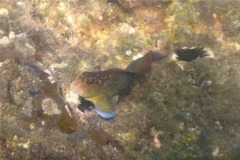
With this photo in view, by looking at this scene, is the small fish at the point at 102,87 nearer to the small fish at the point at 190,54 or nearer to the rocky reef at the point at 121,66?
the rocky reef at the point at 121,66

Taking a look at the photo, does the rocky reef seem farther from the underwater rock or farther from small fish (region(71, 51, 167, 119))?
small fish (region(71, 51, 167, 119))

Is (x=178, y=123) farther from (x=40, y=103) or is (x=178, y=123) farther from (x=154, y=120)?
(x=40, y=103)

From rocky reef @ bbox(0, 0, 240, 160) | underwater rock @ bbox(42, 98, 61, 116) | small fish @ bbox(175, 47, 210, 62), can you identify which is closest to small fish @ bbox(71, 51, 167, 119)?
rocky reef @ bbox(0, 0, 240, 160)

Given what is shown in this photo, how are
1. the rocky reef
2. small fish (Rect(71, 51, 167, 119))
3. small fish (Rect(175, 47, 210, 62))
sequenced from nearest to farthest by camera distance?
the rocky reef, small fish (Rect(71, 51, 167, 119)), small fish (Rect(175, 47, 210, 62))

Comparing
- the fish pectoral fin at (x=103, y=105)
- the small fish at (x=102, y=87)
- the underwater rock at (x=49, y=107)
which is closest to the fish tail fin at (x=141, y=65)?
the small fish at (x=102, y=87)

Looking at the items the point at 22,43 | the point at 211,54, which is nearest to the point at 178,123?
the point at 211,54
